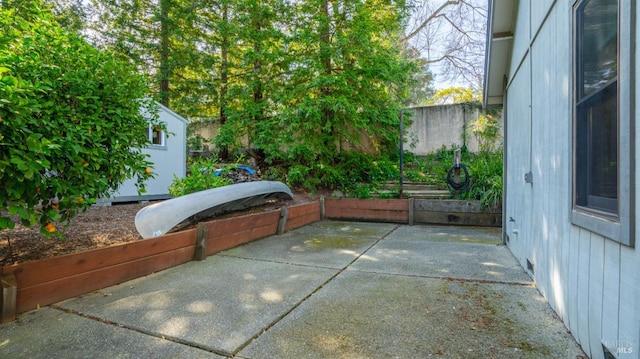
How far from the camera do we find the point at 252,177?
8.66 metres

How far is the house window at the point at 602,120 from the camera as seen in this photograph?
147cm

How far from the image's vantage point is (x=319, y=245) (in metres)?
4.75

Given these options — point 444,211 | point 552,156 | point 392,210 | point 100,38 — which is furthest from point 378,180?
point 100,38

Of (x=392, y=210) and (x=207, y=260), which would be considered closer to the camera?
(x=207, y=260)

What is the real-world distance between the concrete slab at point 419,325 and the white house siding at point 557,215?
0.68 feet

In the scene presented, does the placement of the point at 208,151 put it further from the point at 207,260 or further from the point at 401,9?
the point at 207,260

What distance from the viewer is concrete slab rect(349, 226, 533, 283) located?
3.43 metres

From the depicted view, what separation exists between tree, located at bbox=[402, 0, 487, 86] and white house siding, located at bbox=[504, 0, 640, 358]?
10.1m

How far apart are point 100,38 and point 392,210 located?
1020 cm

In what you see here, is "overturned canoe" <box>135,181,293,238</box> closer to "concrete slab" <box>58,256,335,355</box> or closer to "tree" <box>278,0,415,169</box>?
"concrete slab" <box>58,256,335,355</box>

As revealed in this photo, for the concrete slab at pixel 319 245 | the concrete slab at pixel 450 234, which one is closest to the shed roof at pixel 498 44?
the concrete slab at pixel 450 234

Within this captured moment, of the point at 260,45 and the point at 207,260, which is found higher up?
the point at 260,45


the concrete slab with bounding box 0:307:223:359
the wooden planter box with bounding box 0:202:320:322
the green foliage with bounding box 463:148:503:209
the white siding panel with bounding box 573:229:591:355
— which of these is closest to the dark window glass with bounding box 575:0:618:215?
the white siding panel with bounding box 573:229:591:355

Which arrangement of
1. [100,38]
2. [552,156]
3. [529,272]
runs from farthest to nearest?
[100,38] < [529,272] < [552,156]
